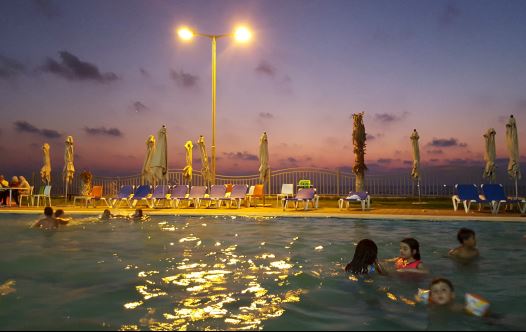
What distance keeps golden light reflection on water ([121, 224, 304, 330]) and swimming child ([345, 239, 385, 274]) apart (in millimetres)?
938

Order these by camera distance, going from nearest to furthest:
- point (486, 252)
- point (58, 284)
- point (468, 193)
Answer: point (58, 284), point (486, 252), point (468, 193)

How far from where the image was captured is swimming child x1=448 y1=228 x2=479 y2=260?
25.2 ft

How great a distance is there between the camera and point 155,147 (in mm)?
20281

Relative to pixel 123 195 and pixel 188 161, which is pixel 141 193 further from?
pixel 188 161

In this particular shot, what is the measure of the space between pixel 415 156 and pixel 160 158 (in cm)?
1111

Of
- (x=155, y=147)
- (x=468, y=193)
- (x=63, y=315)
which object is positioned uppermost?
(x=155, y=147)

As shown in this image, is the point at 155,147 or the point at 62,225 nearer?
the point at 62,225

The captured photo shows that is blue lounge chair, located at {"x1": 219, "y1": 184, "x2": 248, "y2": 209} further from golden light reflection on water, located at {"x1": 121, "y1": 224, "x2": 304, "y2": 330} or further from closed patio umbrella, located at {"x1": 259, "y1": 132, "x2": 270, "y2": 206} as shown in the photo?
golden light reflection on water, located at {"x1": 121, "y1": 224, "x2": 304, "y2": 330}

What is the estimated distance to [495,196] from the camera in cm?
1426

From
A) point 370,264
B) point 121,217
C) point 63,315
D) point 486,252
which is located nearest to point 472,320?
point 370,264

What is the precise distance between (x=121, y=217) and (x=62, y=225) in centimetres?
248

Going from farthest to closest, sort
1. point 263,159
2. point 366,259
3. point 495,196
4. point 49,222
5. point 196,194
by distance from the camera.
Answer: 1. point 263,159
2. point 196,194
3. point 495,196
4. point 49,222
5. point 366,259

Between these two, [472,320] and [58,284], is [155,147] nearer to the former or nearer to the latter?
[58,284]

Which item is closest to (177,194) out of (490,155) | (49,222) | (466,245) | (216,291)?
(49,222)
